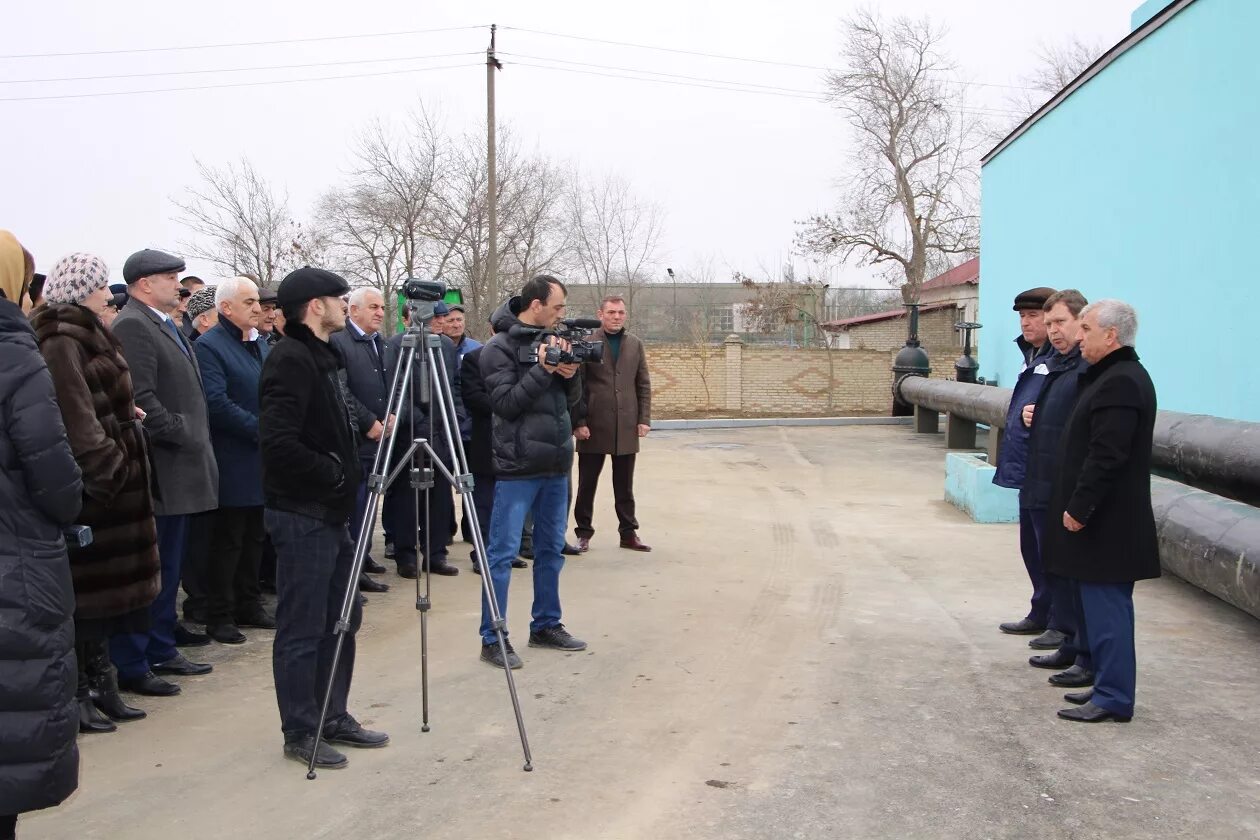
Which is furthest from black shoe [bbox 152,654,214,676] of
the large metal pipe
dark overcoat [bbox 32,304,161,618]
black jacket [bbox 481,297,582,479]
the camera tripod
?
the large metal pipe

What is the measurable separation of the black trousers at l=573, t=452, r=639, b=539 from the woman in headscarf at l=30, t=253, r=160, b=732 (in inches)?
166

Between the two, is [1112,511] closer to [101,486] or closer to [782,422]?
[101,486]

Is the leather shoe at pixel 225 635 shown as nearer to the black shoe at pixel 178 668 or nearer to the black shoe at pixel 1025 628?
the black shoe at pixel 178 668

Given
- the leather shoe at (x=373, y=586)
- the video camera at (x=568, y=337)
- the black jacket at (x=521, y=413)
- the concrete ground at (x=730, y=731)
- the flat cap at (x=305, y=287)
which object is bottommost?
the concrete ground at (x=730, y=731)

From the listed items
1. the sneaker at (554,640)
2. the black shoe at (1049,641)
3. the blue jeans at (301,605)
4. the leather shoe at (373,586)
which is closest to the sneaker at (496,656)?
the sneaker at (554,640)

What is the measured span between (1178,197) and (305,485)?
29.7 ft

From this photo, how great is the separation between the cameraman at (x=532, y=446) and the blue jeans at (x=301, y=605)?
1299mm

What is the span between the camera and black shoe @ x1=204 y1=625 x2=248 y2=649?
587cm

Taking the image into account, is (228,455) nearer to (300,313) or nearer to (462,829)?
(300,313)

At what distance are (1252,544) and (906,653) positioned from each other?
202 centimetres

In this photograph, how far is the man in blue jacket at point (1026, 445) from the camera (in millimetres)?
6027

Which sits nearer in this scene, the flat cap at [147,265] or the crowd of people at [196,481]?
the crowd of people at [196,481]

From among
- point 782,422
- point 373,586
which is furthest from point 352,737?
point 782,422

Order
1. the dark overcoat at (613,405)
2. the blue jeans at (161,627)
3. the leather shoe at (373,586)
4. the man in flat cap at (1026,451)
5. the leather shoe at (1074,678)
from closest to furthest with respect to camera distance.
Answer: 1. the blue jeans at (161,627)
2. the leather shoe at (1074,678)
3. the man in flat cap at (1026,451)
4. the leather shoe at (373,586)
5. the dark overcoat at (613,405)
